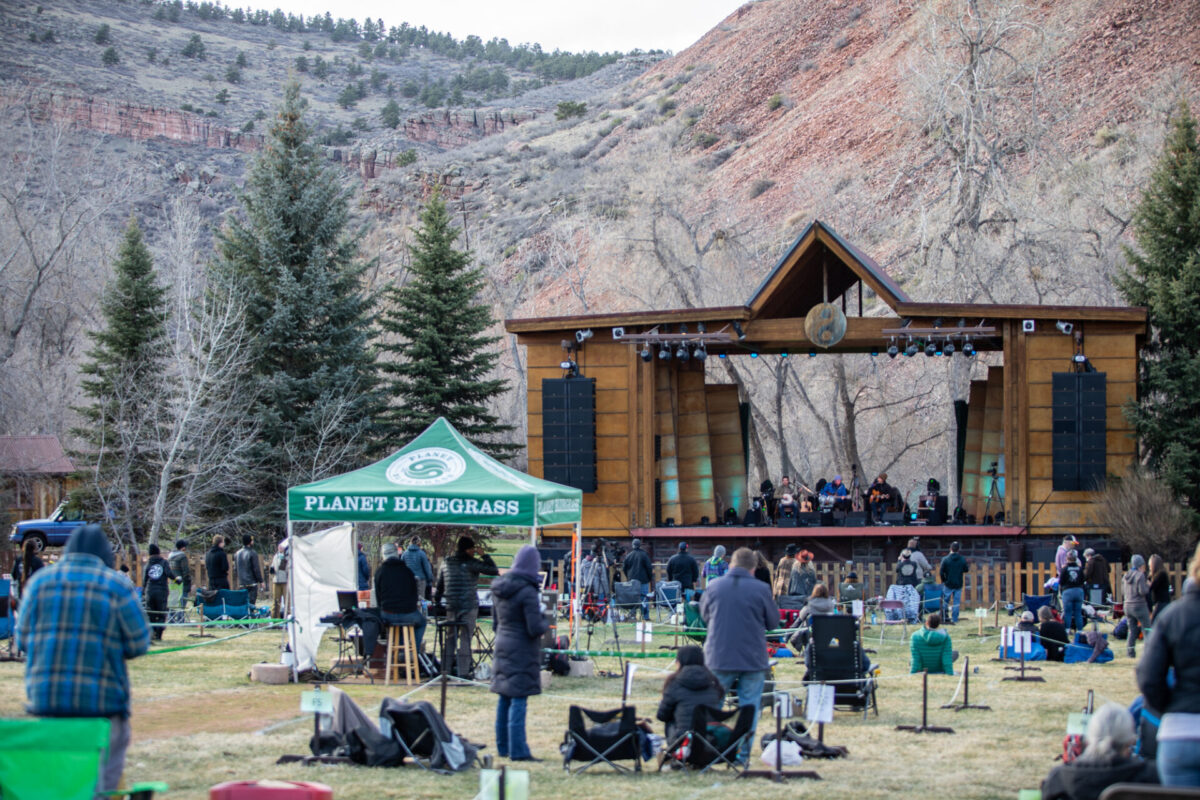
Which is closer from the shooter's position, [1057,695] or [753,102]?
[1057,695]

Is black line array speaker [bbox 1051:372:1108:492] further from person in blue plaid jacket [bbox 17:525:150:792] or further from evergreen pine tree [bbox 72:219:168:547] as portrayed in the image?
person in blue plaid jacket [bbox 17:525:150:792]

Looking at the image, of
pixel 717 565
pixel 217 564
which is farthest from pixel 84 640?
pixel 717 565

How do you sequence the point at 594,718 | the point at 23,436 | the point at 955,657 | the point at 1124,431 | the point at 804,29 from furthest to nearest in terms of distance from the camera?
the point at 804,29 → the point at 23,436 → the point at 1124,431 → the point at 955,657 → the point at 594,718

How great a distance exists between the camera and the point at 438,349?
92.8 feet

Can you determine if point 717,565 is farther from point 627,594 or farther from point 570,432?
point 570,432

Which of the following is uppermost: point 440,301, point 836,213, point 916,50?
point 916,50

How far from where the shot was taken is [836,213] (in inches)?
1453

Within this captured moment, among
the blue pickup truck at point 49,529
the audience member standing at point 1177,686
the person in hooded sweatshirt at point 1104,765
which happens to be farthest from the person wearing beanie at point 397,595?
the blue pickup truck at point 49,529

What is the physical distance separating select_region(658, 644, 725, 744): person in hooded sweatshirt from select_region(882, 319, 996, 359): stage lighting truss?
13.9m

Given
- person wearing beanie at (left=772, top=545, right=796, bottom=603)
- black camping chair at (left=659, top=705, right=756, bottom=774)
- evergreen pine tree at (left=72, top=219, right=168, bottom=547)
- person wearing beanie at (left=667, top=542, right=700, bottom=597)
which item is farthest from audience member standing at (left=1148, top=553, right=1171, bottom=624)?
evergreen pine tree at (left=72, top=219, right=168, bottom=547)

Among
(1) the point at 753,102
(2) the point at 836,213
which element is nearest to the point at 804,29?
(1) the point at 753,102

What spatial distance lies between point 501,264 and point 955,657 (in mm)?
56474

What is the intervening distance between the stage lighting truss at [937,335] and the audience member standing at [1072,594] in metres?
5.65

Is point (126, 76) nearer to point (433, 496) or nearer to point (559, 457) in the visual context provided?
point (559, 457)
